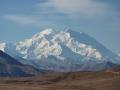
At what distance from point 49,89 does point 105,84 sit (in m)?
19.0

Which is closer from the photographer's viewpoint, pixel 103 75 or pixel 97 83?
pixel 97 83

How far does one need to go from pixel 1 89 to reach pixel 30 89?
8954 millimetres

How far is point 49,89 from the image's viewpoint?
122 meters

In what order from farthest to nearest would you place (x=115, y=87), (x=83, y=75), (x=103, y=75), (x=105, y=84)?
(x=83, y=75), (x=103, y=75), (x=105, y=84), (x=115, y=87)

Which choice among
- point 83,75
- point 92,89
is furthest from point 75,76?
point 92,89

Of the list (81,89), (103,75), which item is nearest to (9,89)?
(81,89)

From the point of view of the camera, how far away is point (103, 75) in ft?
567

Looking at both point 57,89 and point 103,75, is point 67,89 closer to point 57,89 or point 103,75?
point 57,89

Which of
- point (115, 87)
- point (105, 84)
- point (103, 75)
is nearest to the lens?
point (115, 87)

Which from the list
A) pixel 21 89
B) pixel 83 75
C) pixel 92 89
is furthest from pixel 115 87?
pixel 83 75

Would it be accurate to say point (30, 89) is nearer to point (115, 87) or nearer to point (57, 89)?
point (57, 89)

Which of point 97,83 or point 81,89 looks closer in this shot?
point 81,89

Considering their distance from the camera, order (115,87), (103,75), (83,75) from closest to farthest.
→ (115,87) < (103,75) < (83,75)

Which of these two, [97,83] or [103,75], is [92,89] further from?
[103,75]
